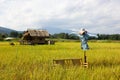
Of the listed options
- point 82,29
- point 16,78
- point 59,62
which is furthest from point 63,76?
point 82,29

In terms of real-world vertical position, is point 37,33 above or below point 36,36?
above

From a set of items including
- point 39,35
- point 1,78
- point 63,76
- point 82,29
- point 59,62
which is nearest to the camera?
point 1,78

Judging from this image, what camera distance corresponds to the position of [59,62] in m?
9.48

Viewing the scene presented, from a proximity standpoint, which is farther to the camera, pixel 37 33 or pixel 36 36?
pixel 37 33

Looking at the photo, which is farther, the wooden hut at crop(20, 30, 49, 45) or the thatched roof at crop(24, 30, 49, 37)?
the thatched roof at crop(24, 30, 49, 37)

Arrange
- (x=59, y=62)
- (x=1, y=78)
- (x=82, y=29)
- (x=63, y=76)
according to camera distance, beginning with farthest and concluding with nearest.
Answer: (x=82, y=29) → (x=59, y=62) → (x=63, y=76) → (x=1, y=78)

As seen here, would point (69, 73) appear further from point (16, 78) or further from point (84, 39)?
point (84, 39)

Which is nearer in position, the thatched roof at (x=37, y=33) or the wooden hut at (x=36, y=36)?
the wooden hut at (x=36, y=36)

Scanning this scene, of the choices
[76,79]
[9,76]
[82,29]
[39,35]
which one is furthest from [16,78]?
[39,35]

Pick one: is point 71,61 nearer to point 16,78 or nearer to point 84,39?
point 84,39

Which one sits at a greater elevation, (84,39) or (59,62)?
(84,39)

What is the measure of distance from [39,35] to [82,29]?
3512 cm

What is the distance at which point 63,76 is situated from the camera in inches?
267

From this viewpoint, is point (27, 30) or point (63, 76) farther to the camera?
point (27, 30)
